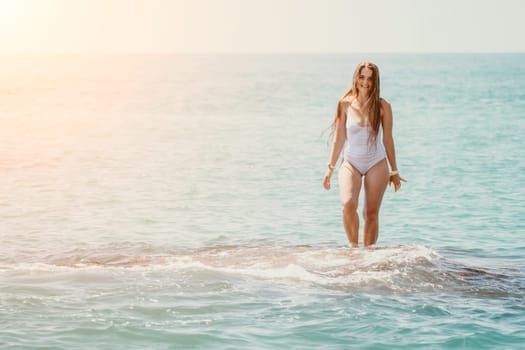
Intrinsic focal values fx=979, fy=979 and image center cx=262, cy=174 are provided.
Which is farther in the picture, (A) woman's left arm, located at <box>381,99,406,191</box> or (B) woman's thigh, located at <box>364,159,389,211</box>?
(B) woman's thigh, located at <box>364,159,389,211</box>

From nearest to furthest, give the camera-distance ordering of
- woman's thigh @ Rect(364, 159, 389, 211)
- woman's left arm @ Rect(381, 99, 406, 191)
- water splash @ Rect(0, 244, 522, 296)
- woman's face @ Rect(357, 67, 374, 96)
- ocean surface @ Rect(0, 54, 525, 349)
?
ocean surface @ Rect(0, 54, 525, 349), water splash @ Rect(0, 244, 522, 296), woman's face @ Rect(357, 67, 374, 96), woman's left arm @ Rect(381, 99, 406, 191), woman's thigh @ Rect(364, 159, 389, 211)

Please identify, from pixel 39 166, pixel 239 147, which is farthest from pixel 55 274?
pixel 239 147

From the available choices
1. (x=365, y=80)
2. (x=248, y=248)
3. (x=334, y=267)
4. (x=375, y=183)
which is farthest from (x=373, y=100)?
(x=248, y=248)

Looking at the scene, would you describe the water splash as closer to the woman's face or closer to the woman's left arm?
the woman's left arm

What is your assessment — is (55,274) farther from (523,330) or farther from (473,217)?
(473,217)

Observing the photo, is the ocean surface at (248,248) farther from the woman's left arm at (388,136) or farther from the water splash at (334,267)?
the woman's left arm at (388,136)

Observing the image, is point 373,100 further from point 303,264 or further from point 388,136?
point 303,264

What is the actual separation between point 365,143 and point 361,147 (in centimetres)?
6

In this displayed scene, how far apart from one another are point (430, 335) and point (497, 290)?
150 centimetres

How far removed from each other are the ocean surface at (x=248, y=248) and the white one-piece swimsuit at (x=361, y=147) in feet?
2.91

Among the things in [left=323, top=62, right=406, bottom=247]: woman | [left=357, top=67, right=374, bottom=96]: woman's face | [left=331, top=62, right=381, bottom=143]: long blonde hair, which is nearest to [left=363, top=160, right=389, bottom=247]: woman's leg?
[left=323, top=62, right=406, bottom=247]: woman

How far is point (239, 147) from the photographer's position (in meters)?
24.2

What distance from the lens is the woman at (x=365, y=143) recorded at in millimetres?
8992

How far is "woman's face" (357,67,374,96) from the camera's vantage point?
8.92 metres
